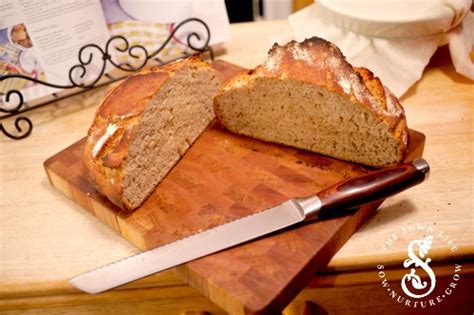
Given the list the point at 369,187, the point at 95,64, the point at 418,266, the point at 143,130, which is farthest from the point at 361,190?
the point at 95,64

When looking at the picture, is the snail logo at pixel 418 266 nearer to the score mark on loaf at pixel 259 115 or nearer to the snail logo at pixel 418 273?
the snail logo at pixel 418 273

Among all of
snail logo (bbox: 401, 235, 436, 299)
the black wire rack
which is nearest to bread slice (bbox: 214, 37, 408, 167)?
snail logo (bbox: 401, 235, 436, 299)

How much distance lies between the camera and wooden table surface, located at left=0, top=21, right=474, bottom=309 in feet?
3.63

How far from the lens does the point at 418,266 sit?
3.62 ft

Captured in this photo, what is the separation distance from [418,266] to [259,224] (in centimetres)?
41

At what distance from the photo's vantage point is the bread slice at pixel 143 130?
1.16 m

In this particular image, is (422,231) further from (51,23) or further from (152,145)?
(51,23)

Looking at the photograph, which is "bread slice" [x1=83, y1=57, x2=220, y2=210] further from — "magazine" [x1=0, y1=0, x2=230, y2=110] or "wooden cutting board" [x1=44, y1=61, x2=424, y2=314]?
"magazine" [x1=0, y1=0, x2=230, y2=110]

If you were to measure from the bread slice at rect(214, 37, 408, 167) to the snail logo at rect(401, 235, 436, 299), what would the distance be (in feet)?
0.75

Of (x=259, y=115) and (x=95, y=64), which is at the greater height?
(x=95, y=64)

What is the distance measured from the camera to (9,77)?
153 cm

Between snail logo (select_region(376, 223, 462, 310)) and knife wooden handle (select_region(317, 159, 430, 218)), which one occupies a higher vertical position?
knife wooden handle (select_region(317, 159, 430, 218))

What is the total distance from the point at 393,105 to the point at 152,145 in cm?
66

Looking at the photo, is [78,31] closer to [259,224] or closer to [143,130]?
[143,130]
